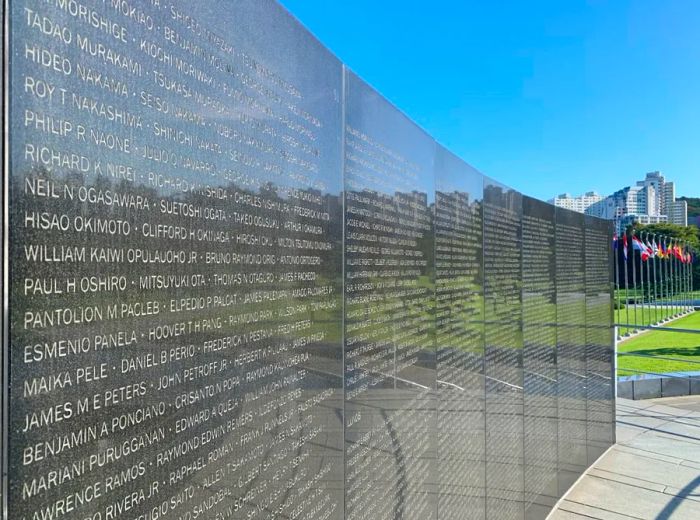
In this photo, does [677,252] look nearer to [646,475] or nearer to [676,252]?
[676,252]

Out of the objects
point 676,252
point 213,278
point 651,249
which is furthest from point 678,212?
point 213,278

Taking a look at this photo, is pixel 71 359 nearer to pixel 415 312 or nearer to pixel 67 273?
pixel 67 273

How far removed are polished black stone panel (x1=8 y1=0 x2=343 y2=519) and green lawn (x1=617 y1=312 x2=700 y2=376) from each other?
16703mm

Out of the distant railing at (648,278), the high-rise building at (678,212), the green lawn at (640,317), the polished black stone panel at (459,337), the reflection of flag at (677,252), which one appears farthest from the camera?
the high-rise building at (678,212)

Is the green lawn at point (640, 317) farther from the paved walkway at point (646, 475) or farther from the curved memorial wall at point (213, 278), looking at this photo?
the curved memorial wall at point (213, 278)

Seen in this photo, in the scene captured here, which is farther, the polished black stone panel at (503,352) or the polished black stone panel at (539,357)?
the polished black stone panel at (539,357)

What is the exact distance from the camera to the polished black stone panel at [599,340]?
7.33m

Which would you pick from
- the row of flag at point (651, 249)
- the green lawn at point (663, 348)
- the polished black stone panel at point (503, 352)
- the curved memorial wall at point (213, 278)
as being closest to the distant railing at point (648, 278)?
the row of flag at point (651, 249)

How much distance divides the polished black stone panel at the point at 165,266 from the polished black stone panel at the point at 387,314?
305 millimetres

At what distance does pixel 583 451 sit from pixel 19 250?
6.94 m

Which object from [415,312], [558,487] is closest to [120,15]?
[415,312]

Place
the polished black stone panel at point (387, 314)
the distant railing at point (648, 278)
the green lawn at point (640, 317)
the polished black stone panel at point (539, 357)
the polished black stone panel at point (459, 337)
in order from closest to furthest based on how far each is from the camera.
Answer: the polished black stone panel at point (387, 314), the polished black stone panel at point (459, 337), the polished black stone panel at point (539, 357), the distant railing at point (648, 278), the green lawn at point (640, 317)

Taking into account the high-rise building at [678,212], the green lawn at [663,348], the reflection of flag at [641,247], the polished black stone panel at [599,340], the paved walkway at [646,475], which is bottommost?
the green lawn at [663,348]

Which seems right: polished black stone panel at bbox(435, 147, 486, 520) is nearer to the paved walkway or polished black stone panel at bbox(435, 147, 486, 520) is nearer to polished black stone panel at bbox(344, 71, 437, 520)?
polished black stone panel at bbox(344, 71, 437, 520)
